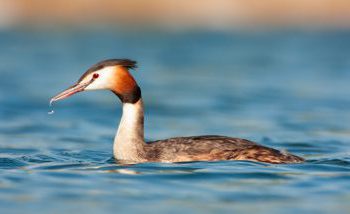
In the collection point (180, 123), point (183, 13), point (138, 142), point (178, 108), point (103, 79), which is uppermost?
point (183, 13)

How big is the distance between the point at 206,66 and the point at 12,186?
22561 mm

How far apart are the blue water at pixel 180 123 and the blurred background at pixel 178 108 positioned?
3cm

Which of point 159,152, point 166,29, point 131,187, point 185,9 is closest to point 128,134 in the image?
point 159,152

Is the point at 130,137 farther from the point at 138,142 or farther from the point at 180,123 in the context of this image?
the point at 180,123

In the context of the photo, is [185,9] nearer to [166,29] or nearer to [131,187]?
[166,29]

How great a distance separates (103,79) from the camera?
12.1m

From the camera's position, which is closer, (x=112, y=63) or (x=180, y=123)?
(x=112, y=63)

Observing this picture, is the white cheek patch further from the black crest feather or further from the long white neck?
the long white neck

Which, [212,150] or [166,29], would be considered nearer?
[212,150]

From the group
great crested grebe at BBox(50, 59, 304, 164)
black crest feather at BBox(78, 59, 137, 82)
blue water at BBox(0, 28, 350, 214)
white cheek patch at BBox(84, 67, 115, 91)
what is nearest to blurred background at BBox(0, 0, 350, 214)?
blue water at BBox(0, 28, 350, 214)

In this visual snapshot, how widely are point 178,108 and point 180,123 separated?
260cm

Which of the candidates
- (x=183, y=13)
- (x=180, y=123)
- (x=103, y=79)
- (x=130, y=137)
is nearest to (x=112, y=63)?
(x=103, y=79)

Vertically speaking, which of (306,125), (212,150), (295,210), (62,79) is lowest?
(295,210)

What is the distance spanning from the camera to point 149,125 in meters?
18.9
